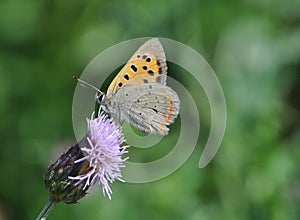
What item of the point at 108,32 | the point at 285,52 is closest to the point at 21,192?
the point at 108,32

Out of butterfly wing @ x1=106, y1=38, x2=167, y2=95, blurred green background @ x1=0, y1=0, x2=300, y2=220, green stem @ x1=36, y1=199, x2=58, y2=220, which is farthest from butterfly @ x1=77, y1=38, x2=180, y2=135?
blurred green background @ x1=0, y1=0, x2=300, y2=220

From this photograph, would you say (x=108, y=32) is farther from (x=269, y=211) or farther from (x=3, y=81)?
(x=269, y=211)

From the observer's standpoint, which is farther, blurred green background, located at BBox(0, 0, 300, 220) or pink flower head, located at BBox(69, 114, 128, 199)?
blurred green background, located at BBox(0, 0, 300, 220)

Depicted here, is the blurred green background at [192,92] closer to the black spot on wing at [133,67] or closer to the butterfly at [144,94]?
the butterfly at [144,94]

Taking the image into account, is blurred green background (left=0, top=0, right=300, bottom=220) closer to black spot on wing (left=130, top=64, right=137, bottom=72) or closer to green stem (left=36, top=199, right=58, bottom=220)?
black spot on wing (left=130, top=64, right=137, bottom=72)

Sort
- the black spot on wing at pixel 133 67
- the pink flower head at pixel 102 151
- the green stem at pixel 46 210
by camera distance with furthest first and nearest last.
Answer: the black spot on wing at pixel 133 67, the pink flower head at pixel 102 151, the green stem at pixel 46 210

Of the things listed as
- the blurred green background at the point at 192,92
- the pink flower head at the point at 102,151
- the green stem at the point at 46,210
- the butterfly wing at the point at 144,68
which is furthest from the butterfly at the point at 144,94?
the blurred green background at the point at 192,92

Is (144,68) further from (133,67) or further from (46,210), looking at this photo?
(46,210)
